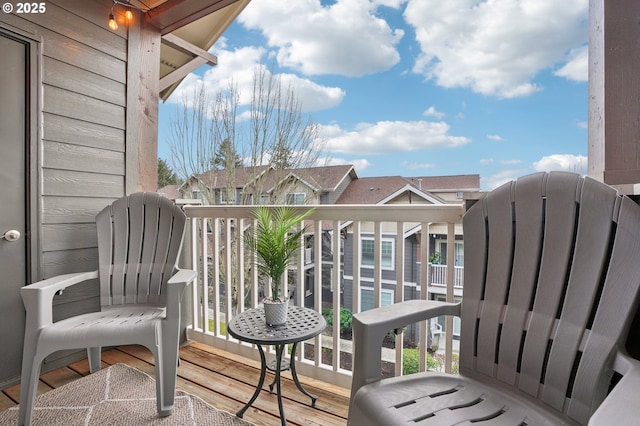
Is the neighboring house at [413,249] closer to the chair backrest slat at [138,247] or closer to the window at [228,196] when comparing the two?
the chair backrest slat at [138,247]

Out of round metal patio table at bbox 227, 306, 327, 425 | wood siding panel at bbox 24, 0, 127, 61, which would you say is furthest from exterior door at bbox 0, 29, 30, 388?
round metal patio table at bbox 227, 306, 327, 425

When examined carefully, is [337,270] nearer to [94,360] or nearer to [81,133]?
[94,360]

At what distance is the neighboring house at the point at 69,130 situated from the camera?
2066 mm

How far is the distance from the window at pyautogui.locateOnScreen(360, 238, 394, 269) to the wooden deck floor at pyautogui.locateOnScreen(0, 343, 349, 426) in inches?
30.4

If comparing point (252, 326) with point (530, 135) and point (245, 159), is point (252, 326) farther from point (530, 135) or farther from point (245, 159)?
point (245, 159)

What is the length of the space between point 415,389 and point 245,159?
13.5 feet

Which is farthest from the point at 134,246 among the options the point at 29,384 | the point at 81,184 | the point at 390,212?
the point at 390,212

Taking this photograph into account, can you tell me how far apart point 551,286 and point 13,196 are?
2.83 meters

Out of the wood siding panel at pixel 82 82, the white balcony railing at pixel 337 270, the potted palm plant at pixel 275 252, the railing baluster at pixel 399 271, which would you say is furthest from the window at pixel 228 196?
the railing baluster at pixel 399 271

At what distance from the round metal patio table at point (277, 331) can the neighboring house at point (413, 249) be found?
0.39 m

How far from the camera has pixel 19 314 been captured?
2.12 m

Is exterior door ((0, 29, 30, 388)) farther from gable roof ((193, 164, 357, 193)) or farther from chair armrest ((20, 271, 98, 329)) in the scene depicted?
gable roof ((193, 164, 357, 193))

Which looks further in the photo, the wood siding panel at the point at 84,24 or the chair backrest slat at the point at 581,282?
the wood siding panel at the point at 84,24

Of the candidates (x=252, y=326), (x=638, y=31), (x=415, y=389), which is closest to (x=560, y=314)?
(x=415, y=389)
